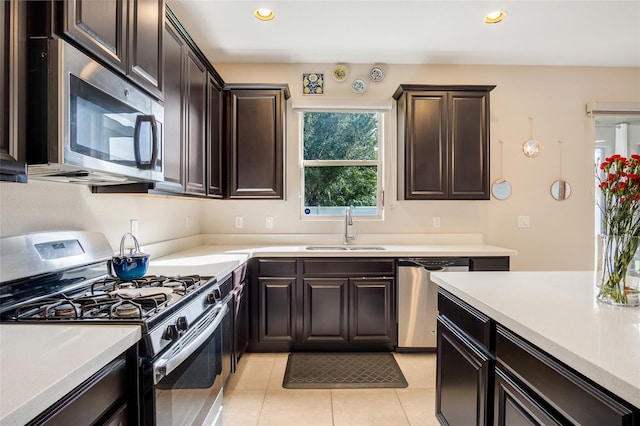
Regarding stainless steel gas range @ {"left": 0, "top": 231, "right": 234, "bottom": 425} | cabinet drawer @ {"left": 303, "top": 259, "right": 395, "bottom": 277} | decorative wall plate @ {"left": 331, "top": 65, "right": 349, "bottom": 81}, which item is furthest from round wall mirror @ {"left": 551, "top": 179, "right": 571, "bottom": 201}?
stainless steel gas range @ {"left": 0, "top": 231, "right": 234, "bottom": 425}

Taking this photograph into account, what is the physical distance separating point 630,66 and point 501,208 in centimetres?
192

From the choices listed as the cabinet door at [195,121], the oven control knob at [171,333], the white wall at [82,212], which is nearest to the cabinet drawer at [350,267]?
the cabinet door at [195,121]

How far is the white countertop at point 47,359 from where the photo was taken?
2.11 ft

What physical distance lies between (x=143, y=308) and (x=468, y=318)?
1253mm

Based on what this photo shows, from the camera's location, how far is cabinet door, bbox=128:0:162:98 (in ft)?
4.48

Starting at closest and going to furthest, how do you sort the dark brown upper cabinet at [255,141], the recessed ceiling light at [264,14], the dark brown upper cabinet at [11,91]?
1. the dark brown upper cabinet at [11,91]
2. the recessed ceiling light at [264,14]
3. the dark brown upper cabinet at [255,141]

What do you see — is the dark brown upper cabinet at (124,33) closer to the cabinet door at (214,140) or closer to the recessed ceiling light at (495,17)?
the cabinet door at (214,140)

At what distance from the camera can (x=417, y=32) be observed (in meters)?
2.70

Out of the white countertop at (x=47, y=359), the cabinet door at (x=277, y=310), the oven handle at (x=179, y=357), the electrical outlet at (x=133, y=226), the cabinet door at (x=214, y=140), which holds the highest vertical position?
the cabinet door at (x=214, y=140)

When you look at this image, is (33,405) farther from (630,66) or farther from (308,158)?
(630,66)

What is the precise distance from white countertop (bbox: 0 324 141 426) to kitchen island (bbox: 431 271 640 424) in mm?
1160

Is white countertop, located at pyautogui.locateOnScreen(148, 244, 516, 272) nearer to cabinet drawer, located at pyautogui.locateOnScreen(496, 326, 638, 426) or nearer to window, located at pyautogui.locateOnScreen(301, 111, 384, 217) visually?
window, located at pyautogui.locateOnScreen(301, 111, 384, 217)

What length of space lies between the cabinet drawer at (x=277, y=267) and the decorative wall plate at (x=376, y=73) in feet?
6.30

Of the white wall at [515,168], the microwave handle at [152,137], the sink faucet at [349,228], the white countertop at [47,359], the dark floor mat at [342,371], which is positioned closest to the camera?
the white countertop at [47,359]
